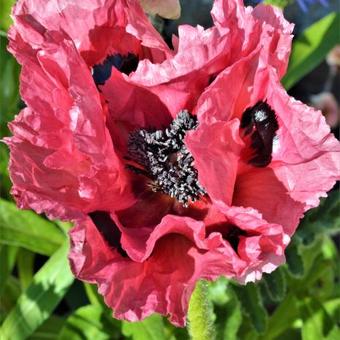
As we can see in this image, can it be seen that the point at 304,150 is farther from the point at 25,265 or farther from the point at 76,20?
the point at 25,265

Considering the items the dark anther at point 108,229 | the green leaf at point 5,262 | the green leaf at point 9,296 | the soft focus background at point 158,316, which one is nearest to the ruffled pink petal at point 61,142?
the dark anther at point 108,229

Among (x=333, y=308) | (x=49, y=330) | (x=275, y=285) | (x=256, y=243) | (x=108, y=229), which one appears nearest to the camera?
(x=256, y=243)

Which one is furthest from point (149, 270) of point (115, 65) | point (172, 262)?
point (115, 65)

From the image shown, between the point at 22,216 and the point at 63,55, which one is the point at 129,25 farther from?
the point at 22,216

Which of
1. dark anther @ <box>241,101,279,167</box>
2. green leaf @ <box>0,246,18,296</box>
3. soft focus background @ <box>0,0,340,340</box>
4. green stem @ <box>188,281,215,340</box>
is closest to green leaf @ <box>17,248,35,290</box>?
soft focus background @ <box>0,0,340,340</box>

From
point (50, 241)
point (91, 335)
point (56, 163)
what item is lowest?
point (91, 335)

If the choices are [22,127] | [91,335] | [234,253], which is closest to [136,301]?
[234,253]
